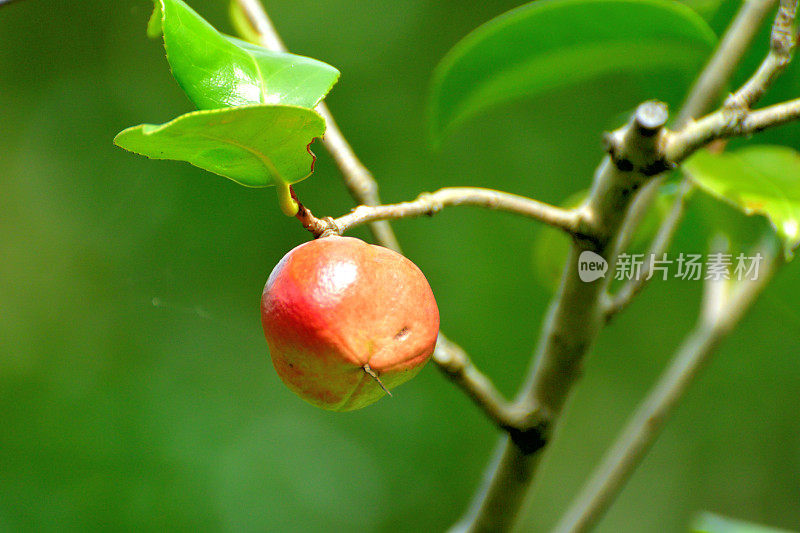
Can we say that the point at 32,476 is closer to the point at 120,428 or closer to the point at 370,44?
the point at 120,428

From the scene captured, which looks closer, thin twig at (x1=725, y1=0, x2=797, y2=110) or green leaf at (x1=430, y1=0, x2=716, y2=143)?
thin twig at (x1=725, y1=0, x2=797, y2=110)

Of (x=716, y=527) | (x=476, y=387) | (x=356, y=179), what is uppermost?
(x=356, y=179)

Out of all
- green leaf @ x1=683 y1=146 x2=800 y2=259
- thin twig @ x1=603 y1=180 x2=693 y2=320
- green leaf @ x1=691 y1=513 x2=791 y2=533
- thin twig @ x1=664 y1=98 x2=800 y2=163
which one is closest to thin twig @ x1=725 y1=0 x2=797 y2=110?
thin twig @ x1=664 y1=98 x2=800 y2=163

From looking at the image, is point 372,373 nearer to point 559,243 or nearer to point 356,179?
point 356,179

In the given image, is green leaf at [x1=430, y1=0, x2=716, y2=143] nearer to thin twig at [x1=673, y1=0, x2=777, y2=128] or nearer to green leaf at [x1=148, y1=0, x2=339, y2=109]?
thin twig at [x1=673, y1=0, x2=777, y2=128]

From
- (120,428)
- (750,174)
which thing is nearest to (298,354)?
(750,174)

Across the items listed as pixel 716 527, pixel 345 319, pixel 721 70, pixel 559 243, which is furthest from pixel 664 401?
pixel 345 319

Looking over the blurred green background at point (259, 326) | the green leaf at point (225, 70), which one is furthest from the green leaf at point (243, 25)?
the blurred green background at point (259, 326)
